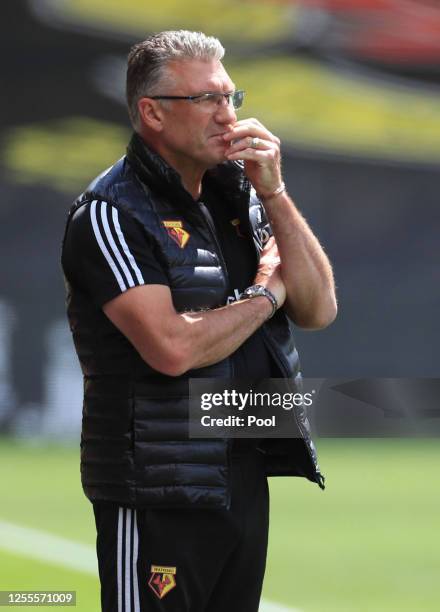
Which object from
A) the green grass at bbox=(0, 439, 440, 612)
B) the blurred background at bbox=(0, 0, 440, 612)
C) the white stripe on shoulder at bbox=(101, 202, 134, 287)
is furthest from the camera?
the blurred background at bbox=(0, 0, 440, 612)

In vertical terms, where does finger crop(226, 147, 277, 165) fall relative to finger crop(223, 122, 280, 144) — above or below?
below

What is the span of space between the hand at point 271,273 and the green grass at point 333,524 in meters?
2.64

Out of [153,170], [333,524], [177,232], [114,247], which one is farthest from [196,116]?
[333,524]

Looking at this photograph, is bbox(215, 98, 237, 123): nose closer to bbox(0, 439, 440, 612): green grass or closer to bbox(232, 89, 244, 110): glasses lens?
bbox(232, 89, 244, 110): glasses lens

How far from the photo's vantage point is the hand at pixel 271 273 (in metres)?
3.65

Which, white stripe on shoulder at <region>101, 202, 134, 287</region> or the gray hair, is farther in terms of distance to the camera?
the gray hair

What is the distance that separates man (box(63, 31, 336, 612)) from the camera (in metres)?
3.46

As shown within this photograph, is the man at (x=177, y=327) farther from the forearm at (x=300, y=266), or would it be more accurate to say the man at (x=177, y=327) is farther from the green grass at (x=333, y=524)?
the green grass at (x=333, y=524)

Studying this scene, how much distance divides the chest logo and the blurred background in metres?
6.80

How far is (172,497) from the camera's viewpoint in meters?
3.45

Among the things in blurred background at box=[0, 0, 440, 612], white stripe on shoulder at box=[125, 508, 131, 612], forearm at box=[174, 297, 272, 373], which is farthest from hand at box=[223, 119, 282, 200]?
blurred background at box=[0, 0, 440, 612]

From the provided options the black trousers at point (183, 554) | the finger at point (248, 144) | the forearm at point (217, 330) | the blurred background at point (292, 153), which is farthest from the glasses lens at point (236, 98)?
the blurred background at point (292, 153)

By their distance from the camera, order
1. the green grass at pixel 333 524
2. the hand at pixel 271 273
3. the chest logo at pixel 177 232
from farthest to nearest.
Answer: the green grass at pixel 333 524
the hand at pixel 271 273
the chest logo at pixel 177 232

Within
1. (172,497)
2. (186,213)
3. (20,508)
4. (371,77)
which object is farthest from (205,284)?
(371,77)
